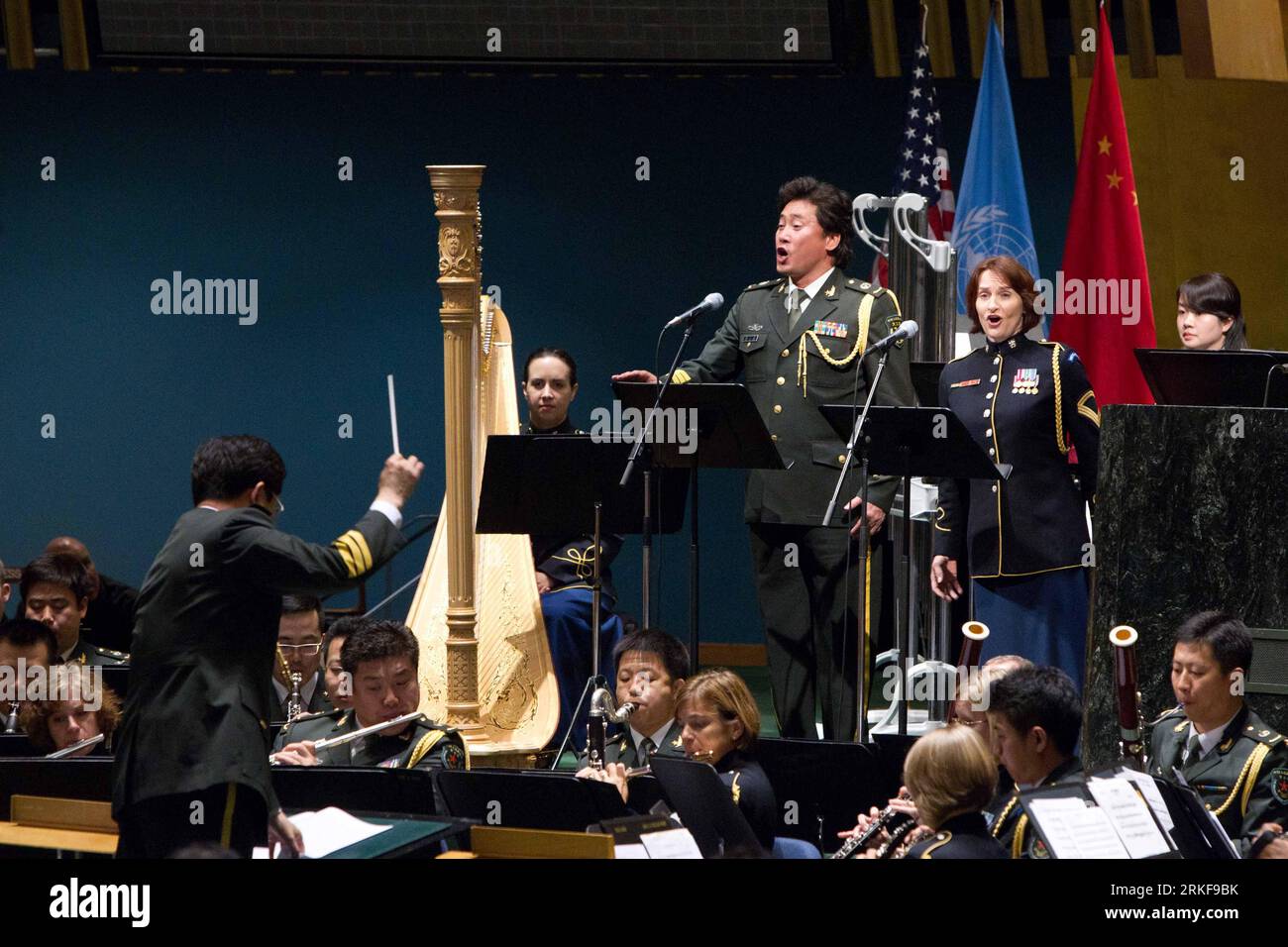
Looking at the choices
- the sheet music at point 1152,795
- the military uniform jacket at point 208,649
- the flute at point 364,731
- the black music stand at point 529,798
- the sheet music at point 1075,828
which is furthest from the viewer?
the flute at point 364,731

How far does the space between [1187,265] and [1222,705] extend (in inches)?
174

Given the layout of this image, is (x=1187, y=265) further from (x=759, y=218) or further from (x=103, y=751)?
Answer: (x=103, y=751)

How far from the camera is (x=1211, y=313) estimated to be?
492cm

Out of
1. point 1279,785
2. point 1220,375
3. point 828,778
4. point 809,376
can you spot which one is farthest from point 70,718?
point 1220,375

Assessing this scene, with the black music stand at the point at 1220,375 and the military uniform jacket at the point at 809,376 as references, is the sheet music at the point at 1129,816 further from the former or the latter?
the military uniform jacket at the point at 809,376

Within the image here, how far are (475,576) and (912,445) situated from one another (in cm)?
142

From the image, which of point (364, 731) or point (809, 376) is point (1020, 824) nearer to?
→ point (364, 731)

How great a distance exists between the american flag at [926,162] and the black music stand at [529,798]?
12.4ft

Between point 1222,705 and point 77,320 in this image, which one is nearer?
point 1222,705

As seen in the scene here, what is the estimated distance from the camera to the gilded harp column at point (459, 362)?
15.7 feet

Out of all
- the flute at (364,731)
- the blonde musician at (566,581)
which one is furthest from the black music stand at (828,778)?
the blonde musician at (566,581)
